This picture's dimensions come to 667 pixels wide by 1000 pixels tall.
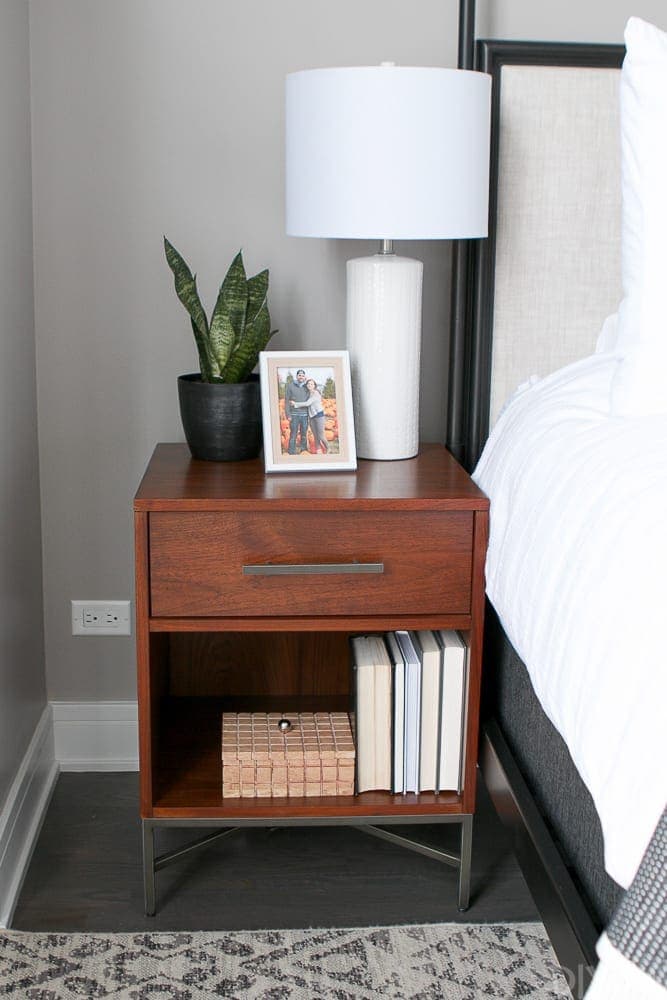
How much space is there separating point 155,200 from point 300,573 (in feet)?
2.62

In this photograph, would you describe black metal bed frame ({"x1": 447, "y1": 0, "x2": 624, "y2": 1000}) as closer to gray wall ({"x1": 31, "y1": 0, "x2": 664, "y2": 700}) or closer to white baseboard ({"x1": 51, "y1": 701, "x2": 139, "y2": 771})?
gray wall ({"x1": 31, "y1": 0, "x2": 664, "y2": 700})

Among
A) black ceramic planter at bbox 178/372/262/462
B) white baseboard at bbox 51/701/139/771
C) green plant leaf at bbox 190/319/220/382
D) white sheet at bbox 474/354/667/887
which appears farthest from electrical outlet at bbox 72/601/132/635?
white sheet at bbox 474/354/667/887

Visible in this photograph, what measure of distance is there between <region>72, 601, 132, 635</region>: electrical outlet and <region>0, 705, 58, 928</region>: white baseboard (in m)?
0.18

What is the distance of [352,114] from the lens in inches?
60.3

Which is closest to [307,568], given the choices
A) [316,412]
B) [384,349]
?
[316,412]

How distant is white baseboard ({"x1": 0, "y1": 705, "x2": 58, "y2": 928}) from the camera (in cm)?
167

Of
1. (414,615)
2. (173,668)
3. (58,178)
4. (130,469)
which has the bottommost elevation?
(173,668)

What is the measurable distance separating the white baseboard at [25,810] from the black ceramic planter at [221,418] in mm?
642

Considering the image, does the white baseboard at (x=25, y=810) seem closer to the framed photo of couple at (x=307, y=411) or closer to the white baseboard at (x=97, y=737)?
the white baseboard at (x=97, y=737)

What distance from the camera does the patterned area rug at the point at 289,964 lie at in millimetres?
1499

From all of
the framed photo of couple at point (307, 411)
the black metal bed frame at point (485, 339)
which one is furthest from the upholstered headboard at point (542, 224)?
the framed photo of couple at point (307, 411)

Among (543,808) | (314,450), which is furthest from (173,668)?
(543,808)

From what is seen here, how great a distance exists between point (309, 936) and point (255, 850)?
0.84 ft

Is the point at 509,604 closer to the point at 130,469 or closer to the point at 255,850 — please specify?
the point at 255,850
